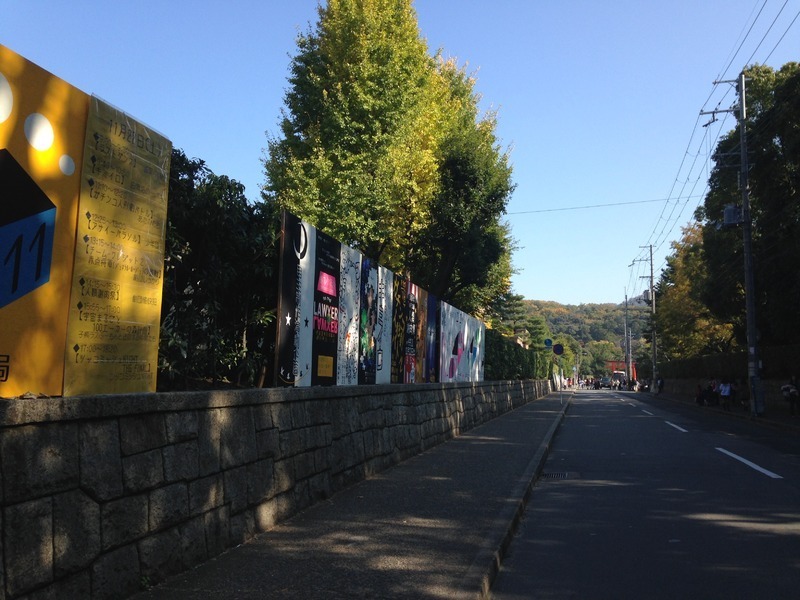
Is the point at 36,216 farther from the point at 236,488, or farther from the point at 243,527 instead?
the point at 243,527

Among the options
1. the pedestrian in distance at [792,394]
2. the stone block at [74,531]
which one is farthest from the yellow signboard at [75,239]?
the pedestrian in distance at [792,394]

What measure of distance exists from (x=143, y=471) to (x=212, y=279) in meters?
2.29

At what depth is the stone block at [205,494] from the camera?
4.98 metres

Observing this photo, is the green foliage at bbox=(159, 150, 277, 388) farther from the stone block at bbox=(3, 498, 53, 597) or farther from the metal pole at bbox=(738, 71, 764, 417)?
the metal pole at bbox=(738, 71, 764, 417)

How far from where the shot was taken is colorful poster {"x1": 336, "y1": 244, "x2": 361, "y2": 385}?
9094mm

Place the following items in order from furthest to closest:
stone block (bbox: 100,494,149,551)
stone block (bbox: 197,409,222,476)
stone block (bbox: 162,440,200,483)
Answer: stone block (bbox: 197,409,222,476), stone block (bbox: 162,440,200,483), stone block (bbox: 100,494,149,551)

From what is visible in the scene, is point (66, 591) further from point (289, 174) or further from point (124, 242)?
point (289, 174)

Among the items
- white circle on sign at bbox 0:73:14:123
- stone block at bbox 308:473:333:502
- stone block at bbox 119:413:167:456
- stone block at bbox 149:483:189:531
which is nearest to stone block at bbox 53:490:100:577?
stone block at bbox 119:413:167:456

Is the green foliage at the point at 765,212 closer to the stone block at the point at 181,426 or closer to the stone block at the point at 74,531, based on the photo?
the stone block at the point at 181,426

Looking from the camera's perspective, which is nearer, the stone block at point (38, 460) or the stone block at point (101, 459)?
the stone block at point (38, 460)

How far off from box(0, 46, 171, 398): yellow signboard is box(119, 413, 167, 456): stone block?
0.37 metres

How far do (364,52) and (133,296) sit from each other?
789 inches

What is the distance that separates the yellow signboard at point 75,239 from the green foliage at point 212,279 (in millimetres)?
810

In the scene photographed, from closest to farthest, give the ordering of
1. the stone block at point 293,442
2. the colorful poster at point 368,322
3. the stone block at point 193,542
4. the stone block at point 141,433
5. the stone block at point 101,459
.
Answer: the stone block at point 101,459 → the stone block at point 141,433 → the stone block at point 193,542 → the stone block at point 293,442 → the colorful poster at point 368,322
